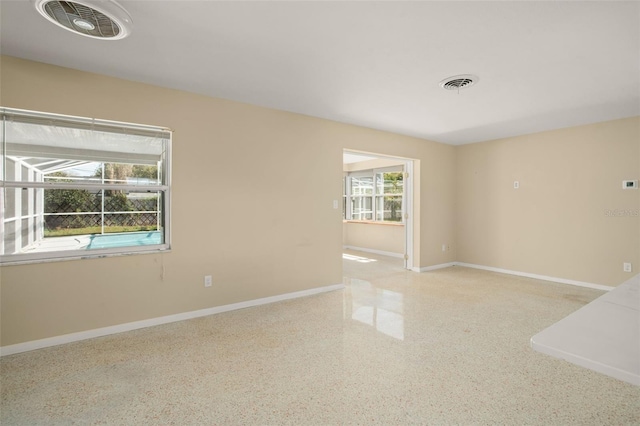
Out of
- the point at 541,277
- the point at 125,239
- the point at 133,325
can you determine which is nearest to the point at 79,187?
the point at 125,239

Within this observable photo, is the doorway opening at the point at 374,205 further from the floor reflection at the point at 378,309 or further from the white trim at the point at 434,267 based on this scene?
the floor reflection at the point at 378,309

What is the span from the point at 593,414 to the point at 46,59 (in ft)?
15.3

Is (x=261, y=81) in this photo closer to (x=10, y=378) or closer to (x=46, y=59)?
(x=46, y=59)

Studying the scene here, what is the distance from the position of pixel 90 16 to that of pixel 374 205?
6874mm

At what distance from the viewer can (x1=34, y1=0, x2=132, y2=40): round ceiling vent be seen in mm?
1792

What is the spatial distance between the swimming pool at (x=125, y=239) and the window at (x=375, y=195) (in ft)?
18.1

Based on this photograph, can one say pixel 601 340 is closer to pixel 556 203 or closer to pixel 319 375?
pixel 319 375

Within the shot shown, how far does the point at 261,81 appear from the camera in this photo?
3.02 meters

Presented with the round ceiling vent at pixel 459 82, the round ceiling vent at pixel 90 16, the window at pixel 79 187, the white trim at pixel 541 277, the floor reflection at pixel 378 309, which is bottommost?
the floor reflection at pixel 378 309

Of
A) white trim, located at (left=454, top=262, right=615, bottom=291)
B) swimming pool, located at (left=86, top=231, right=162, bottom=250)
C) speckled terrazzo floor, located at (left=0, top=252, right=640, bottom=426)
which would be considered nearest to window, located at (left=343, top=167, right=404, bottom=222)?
white trim, located at (left=454, top=262, right=615, bottom=291)

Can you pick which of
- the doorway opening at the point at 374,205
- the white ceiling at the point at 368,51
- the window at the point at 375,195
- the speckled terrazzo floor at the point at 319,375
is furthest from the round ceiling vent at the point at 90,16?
the window at the point at 375,195

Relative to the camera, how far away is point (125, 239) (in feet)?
10.2

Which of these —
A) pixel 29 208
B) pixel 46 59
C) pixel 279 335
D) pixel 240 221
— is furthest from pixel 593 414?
pixel 46 59

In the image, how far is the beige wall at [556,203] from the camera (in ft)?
13.9
